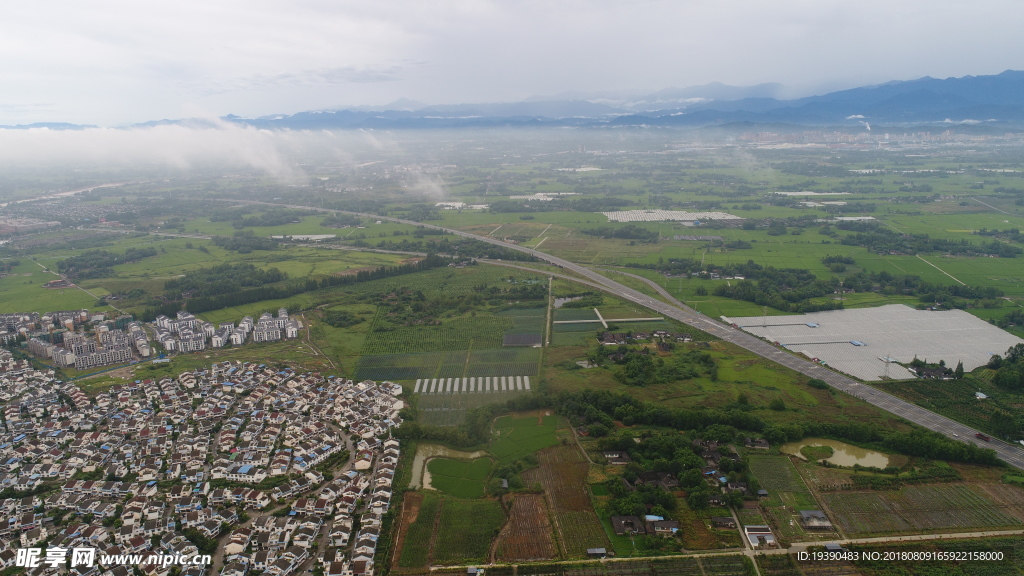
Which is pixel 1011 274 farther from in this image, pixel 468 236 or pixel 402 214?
pixel 402 214

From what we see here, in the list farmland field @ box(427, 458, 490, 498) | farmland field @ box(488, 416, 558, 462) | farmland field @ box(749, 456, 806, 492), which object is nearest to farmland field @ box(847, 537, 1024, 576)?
farmland field @ box(749, 456, 806, 492)

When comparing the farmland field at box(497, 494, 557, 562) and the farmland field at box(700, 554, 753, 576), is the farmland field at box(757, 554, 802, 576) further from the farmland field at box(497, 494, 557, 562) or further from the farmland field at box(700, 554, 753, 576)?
the farmland field at box(497, 494, 557, 562)

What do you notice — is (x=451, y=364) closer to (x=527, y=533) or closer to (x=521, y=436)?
(x=521, y=436)

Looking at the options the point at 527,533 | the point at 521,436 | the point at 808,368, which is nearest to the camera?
the point at 527,533

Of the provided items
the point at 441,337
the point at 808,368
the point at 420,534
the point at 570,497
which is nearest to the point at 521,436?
the point at 570,497

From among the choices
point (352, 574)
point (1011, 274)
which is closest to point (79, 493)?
point (352, 574)

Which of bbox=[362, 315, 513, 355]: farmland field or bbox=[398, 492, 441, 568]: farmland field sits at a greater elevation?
bbox=[362, 315, 513, 355]: farmland field

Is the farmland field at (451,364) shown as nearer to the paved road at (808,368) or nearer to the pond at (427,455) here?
the pond at (427,455)
